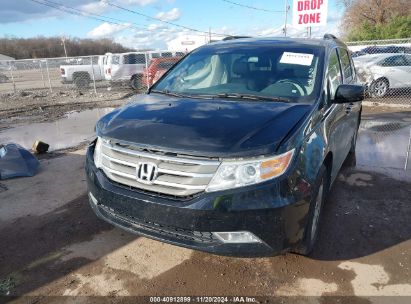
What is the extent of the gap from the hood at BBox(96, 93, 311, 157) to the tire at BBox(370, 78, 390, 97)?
11740 mm

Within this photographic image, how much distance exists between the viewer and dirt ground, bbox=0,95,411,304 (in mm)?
2779

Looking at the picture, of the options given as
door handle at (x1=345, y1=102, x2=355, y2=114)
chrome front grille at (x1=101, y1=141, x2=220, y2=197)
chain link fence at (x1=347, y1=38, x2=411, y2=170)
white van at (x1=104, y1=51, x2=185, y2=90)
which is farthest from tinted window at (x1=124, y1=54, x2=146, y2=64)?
chrome front grille at (x1=101, y1=141, x2=220, y2=197)

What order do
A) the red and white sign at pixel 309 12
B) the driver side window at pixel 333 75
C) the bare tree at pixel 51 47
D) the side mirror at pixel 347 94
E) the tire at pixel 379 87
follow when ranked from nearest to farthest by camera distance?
the side mirror at pixel 347 94 → the driver side window at pixel 333 75 → the tire at pixel 379 87 → the red and white sign at pixel 309 12 → the bare tree at pixel 51 47

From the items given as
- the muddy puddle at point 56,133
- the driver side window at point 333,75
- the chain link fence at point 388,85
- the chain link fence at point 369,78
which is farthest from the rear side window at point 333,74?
the muddy puddle at point 56,133

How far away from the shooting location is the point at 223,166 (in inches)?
94.6

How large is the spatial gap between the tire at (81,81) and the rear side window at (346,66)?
17535 millimetres

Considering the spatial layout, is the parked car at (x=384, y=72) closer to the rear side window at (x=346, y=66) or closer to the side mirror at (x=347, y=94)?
the rear side window at (x=346, y=66)

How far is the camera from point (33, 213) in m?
4.16

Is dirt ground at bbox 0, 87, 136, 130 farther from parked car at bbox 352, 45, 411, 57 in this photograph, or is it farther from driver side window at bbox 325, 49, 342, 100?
parked car at bbox 352, 45, 411, 57

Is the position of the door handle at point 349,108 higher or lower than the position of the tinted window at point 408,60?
lower

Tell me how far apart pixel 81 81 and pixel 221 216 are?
19487mm

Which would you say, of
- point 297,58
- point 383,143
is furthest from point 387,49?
point 297,58

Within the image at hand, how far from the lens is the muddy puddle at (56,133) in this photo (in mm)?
7998

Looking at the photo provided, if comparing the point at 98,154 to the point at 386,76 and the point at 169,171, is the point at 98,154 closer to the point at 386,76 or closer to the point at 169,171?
the point at 169,171
